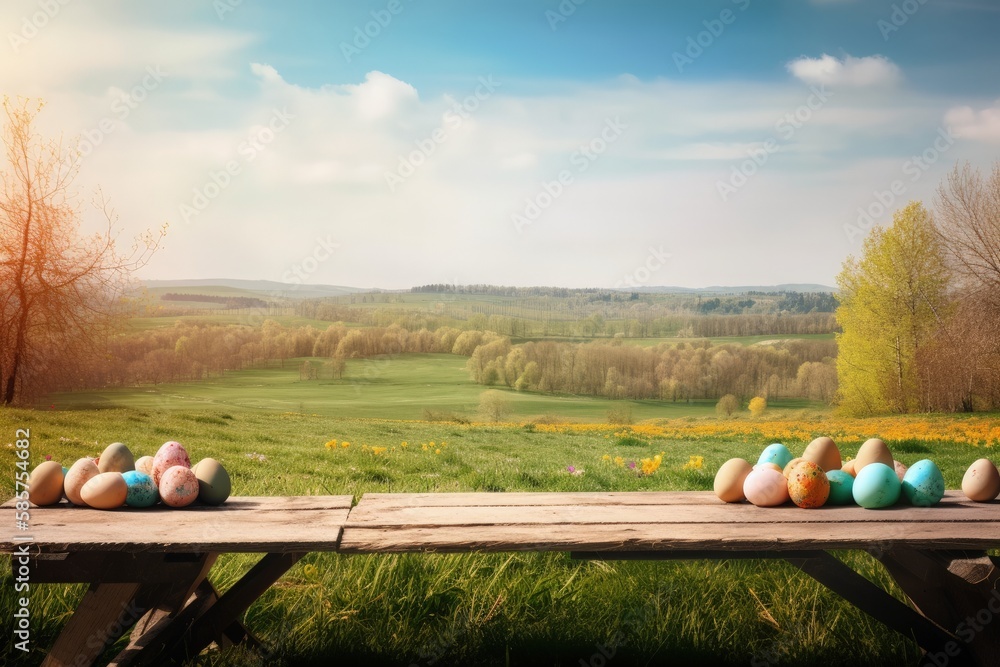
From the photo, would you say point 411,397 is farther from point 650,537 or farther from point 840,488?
point 650,537

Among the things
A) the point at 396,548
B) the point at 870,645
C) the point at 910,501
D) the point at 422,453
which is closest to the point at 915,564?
the point at 910,501

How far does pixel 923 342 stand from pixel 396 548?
1108 centimetres

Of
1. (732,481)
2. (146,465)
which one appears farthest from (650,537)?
(146,465)

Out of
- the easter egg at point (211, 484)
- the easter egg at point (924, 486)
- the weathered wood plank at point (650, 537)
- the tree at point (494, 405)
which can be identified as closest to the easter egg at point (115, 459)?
the easter egg at point (211, 484)

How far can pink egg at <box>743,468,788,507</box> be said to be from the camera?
2744 mm

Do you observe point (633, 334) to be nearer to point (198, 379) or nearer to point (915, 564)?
point (198, 379)

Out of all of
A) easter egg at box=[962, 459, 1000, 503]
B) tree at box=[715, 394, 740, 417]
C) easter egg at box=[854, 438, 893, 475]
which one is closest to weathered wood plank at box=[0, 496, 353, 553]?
easter egg at box=[854, 438, 893, 475]

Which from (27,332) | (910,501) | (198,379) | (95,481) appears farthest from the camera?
(198,379)

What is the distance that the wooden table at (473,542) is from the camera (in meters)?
2.27

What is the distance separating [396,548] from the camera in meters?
2.25

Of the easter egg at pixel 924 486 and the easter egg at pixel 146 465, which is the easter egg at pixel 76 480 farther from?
the easter egg at pixel 924 486

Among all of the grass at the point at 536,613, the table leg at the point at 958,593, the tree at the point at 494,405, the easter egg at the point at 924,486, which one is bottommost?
the tree at the point at 494,405

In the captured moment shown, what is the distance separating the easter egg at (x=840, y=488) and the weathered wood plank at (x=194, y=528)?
5.62 feet

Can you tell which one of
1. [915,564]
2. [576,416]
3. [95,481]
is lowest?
[576,416]
